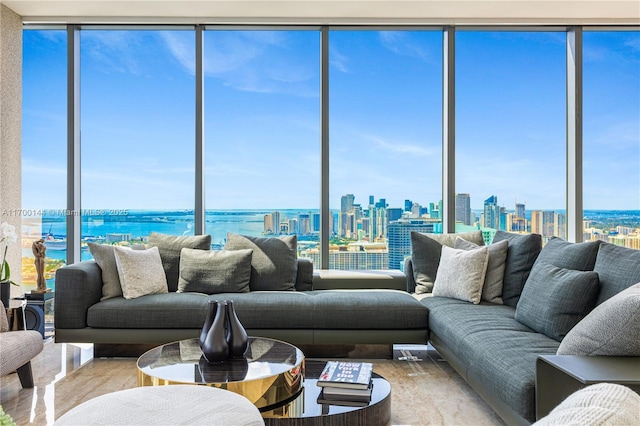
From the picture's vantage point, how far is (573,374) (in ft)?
5.43

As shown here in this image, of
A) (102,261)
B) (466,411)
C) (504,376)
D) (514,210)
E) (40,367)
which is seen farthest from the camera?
(514,210)

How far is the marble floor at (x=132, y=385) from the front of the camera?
2662 millimetres

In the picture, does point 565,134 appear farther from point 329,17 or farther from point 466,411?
point 466,411

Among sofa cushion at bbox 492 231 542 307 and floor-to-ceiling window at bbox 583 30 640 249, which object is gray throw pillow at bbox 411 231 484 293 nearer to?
sofa cushion at bbox 492 231 542 307

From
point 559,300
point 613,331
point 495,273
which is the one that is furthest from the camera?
point 495,273

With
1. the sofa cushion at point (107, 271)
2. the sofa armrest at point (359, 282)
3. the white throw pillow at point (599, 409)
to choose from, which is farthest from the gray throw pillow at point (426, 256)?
the white throw pillow at point (599, 409)

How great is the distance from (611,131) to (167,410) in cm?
498

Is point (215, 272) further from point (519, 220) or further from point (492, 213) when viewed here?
point (519, 220)

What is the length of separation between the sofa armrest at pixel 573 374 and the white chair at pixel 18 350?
2.61 m

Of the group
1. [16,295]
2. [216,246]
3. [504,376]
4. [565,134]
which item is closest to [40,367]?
[16,295]

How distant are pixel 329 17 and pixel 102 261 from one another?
9.72 ft

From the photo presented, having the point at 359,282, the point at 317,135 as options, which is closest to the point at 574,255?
the point at 359,282

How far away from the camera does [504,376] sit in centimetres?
220

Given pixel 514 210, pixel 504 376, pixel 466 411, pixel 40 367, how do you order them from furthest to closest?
1. pixel 514 210
2. pixel 40 367
3. pixel 466 411
4. pixel 504 376
